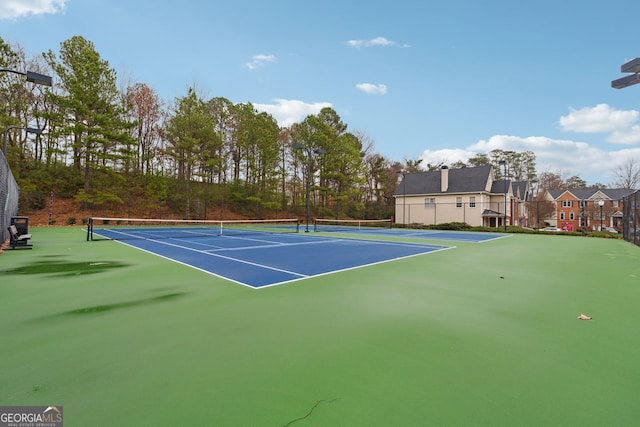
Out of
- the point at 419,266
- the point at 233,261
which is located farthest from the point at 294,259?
the point at 419,266

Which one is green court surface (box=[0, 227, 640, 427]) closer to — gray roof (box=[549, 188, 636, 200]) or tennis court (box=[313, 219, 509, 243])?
tennis court (box=[313, 219, 509, 243])

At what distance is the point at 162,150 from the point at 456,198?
30.5m

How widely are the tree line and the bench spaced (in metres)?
13.5

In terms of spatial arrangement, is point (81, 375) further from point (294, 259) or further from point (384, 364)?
point (294, 259)

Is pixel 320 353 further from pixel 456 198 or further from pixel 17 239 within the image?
pixel 456 198

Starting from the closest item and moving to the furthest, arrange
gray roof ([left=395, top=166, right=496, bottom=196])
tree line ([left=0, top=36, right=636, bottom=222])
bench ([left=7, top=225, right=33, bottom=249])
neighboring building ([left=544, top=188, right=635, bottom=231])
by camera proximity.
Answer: bench ([left=7, top=225, right=33, bottom=249]) → tree line ([left=0, top=36, right=636, bottom=222]) → gray roof ([left=395, top=166, right=496, bottom=196]) → neighboring building ([left=544, top=188, right=635, bottom=231])

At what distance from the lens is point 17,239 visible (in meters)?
8.71

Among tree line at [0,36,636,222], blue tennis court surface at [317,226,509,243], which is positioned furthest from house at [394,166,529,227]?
blue tennis court surface at [317,226,509,243]

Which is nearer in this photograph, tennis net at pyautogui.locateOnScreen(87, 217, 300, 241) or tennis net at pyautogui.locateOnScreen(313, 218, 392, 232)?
tennis net at pyautogui.locateOnScreen(87, 217, 300, 241)

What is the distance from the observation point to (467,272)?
5.99 m

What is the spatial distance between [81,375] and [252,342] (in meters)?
1.19

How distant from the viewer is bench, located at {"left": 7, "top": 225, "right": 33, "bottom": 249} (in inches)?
340

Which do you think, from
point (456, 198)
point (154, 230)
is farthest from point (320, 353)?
point (456, 198)

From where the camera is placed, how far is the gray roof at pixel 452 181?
3102 centimetres
